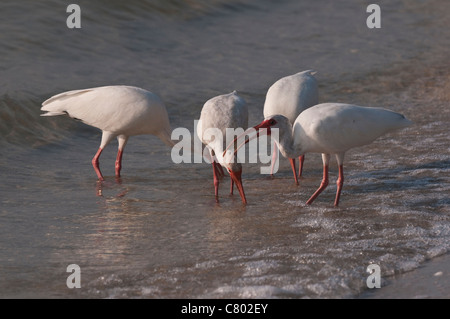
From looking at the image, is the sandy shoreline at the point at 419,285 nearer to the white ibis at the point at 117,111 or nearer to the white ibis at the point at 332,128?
the white ibis at the point at 332,128

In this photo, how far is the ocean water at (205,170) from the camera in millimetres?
4711

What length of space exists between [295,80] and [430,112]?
117 inches

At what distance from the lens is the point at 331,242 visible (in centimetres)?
519

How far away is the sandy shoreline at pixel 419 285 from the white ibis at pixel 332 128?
1509 mm

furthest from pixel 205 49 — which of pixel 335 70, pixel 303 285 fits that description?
pixel 303 285

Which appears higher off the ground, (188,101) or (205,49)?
(205,49)

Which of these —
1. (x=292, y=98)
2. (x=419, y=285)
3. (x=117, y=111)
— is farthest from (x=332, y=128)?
(x=117, y=111)

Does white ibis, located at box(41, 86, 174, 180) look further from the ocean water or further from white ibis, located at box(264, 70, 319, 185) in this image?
white ibis, located at box(264, 70, 319, 185)

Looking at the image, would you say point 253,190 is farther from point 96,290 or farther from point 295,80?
point 96,290

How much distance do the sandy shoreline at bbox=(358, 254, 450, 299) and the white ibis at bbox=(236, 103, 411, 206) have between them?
1.51m

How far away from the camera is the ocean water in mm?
4711

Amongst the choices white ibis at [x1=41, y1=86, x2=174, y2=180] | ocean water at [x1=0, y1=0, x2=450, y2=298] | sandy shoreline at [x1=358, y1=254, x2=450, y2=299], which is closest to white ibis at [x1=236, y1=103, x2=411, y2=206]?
ocean water at [x1=0, y1=0, x2=450, y2=298]

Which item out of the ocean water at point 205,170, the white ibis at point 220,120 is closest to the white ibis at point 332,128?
the white ibis at point 220,120
